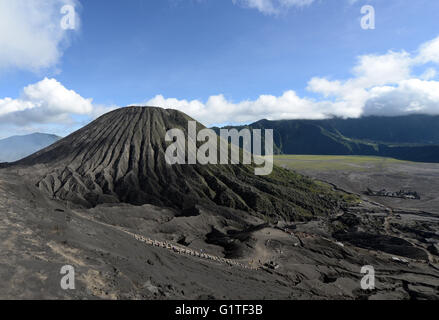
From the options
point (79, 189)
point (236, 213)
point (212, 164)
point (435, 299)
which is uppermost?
point (212, 164)

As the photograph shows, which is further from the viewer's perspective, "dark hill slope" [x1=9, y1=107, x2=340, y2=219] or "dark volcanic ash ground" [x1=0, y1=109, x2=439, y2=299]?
"dark hill slope" [x1=9, y1=107, x2=340, y2=219]

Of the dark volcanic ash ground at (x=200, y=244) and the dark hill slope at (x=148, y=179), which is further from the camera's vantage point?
the dark hill slope at (x=148, y=179)

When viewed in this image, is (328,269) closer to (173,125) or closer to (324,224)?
(324,224)

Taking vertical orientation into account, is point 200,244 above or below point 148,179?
below

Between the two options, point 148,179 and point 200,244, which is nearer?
point 200,244

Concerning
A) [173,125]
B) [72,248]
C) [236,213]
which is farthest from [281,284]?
[173,125]

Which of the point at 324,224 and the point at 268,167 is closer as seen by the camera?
the point at 324,224
